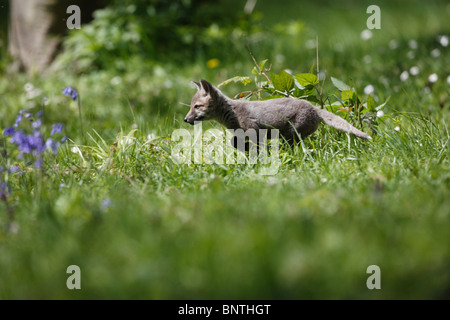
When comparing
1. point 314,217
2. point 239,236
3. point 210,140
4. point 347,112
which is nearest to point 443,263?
point 314,217

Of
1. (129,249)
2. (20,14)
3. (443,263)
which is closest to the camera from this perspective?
(443,263)

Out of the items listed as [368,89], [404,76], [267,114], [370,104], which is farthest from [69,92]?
[404,76]

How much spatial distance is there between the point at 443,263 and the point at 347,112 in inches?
74.6

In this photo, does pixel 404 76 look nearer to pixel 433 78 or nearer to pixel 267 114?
pixel 433 78

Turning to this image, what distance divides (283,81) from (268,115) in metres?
0.38

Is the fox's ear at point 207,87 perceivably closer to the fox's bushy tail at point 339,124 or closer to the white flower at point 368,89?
the fox's bushy tail at point 339,124

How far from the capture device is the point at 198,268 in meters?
1.84

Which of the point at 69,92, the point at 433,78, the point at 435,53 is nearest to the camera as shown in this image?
the point at 69,92

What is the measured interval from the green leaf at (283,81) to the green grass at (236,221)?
47cm

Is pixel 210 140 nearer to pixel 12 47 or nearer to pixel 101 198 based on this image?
pixel 101 198

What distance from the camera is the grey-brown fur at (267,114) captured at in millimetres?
3318

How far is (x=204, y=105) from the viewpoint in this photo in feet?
11.5

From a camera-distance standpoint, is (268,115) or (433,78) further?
(433,78)
